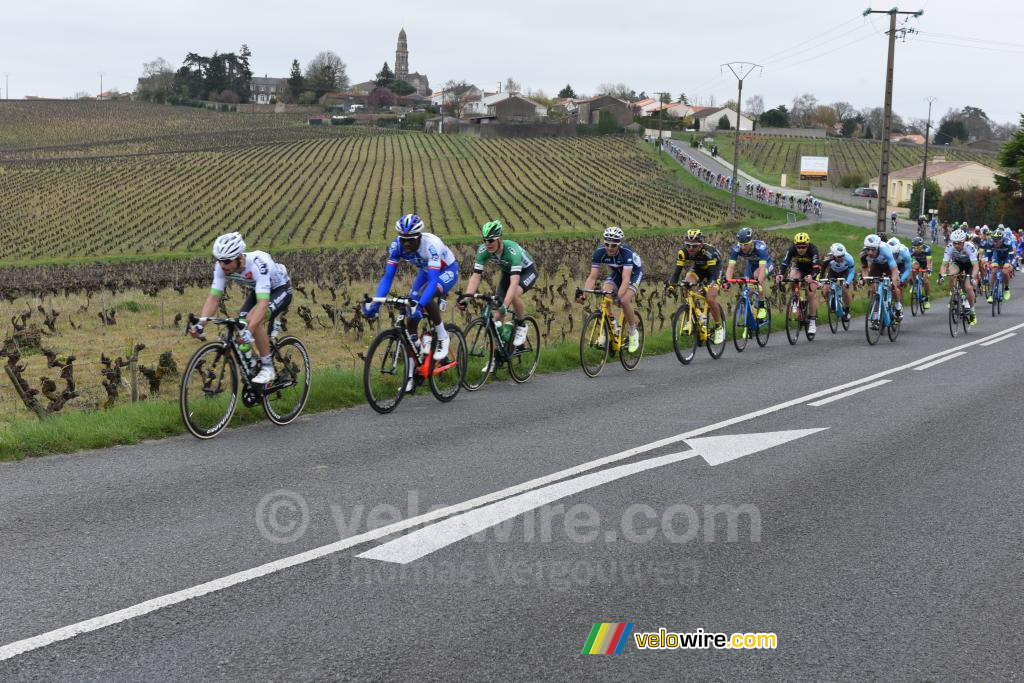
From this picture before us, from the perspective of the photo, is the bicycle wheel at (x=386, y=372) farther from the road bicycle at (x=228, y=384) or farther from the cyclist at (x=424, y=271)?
the road bicycle at (x=228, y=384)

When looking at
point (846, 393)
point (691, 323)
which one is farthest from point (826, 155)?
point (846, 393)

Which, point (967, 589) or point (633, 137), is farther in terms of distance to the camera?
point (633, 137)

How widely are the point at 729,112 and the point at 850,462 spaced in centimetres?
19113

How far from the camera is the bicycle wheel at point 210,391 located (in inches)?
351

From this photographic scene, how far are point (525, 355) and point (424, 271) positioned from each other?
2603 mm

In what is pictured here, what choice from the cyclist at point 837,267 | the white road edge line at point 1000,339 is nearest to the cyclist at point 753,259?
the cyclist at point 837,267

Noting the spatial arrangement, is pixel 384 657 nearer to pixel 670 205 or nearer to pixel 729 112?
pixel 670 205

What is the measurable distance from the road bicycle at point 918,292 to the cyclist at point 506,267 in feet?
48.3

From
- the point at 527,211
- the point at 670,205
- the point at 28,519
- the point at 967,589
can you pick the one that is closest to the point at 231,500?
the point at 28,519

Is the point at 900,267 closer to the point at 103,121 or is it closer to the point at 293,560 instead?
the point at 293,560

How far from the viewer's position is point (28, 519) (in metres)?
6.32

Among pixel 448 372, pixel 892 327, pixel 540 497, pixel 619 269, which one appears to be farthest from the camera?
pixel 892 327

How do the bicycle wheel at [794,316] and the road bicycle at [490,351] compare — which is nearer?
the road bicycle at [490,351]

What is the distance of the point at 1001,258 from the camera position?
2661cm
